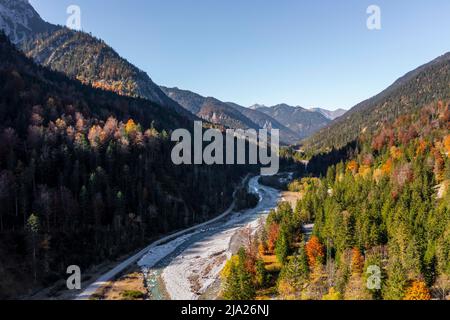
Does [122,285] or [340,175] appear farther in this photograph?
[340,175]

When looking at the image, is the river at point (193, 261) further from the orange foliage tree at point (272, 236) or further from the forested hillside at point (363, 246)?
the orange foliage tree at point (272, 236)

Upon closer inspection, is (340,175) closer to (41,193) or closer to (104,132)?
(104,132)

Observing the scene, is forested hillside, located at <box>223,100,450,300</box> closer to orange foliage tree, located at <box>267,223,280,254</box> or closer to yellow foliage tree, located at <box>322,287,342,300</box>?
orange foliage tree, located at <box>267,223,280,254</box>

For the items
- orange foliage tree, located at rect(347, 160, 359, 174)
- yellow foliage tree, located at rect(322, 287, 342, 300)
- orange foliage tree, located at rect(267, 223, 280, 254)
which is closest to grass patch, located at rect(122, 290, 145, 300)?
orange foliage tree, located at rect(267, 223, 280, 254)

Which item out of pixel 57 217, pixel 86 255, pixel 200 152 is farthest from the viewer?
pixel 200 152

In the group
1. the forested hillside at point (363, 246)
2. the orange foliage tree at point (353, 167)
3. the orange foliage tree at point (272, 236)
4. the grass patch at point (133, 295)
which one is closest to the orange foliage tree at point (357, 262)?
the forested hillside at point (363, 246)

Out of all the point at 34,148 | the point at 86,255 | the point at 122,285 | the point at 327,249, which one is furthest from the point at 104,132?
the point at 327,249

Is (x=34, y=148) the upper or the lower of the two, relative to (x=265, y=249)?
upper

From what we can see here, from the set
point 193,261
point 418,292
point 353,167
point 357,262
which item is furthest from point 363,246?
point 353,167

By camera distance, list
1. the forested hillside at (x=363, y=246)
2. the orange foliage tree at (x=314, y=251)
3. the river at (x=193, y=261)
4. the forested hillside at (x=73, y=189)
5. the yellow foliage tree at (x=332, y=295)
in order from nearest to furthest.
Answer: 1. the yellow foliage tree at (x=332, y=295)
2. the forested hillside at (x=363, y=246)
3. the river at (x=193, y=261)
4. the orange foliage tree at (x=314, y=251)
5. the forested hillside at (x=73, y=189)
